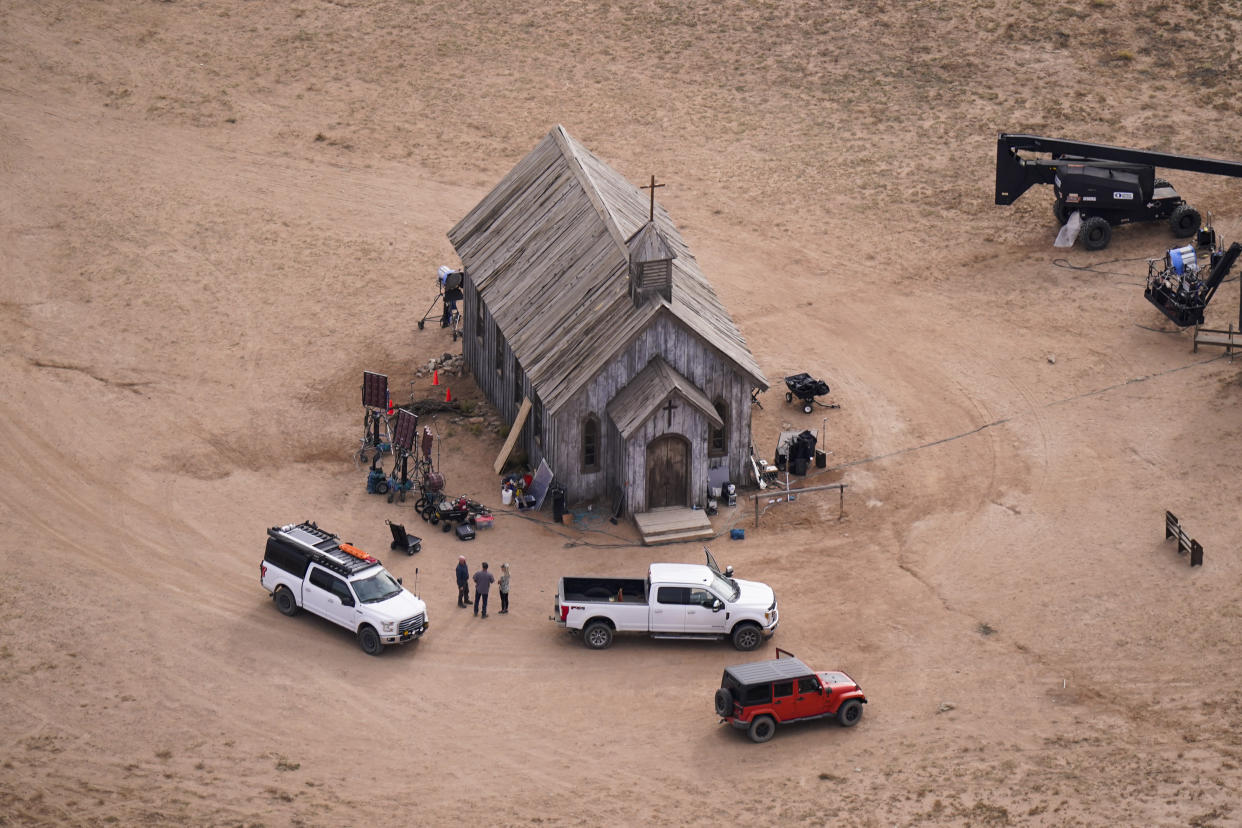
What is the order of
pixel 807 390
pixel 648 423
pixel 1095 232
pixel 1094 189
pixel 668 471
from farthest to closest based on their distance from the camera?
pixel 1095 232
pixel 1094 189
pixel 807 390
pixel 668 471
pixel 648 423

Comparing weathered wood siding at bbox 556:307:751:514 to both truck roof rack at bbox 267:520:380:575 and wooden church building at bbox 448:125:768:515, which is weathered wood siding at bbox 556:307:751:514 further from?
truck roof rack at bbox 267:520:380:575

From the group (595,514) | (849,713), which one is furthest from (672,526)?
(849,713)

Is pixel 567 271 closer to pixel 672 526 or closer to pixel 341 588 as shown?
pixel 672 526

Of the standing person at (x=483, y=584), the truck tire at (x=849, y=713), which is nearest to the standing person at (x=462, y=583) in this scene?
the standing person at (x=483, y=584)

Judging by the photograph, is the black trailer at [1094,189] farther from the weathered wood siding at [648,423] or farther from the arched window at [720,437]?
the arched window at [720,437]

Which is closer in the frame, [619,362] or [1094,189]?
[619,362]

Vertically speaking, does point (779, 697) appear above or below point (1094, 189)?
below
